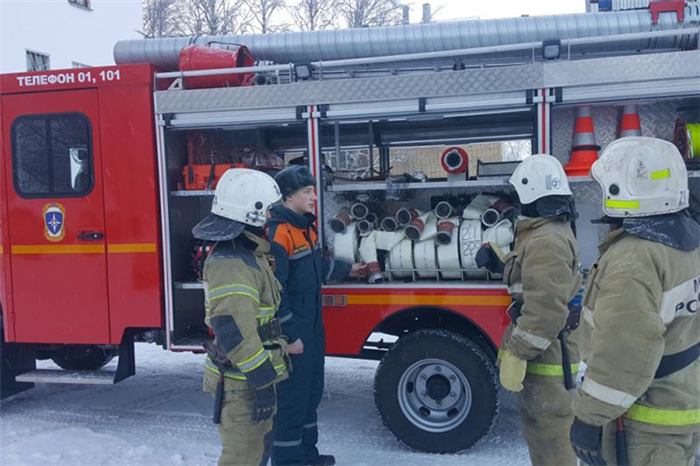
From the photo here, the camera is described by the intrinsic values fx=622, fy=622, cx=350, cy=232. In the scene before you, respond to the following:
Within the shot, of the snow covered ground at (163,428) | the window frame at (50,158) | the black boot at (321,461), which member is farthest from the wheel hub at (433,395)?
the window frame at (50,158)

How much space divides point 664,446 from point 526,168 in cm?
157

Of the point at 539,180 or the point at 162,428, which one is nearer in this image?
the point at 539,180

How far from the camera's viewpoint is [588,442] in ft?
7.01

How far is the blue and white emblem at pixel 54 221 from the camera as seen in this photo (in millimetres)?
A: 4793

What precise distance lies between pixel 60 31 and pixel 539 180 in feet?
59.7

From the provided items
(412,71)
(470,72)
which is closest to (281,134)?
(412,71)

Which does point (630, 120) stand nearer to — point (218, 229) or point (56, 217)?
point (218, 229)

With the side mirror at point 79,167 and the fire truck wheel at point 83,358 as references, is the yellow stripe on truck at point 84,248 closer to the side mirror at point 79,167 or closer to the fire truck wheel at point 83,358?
the side mirror at point 79,167

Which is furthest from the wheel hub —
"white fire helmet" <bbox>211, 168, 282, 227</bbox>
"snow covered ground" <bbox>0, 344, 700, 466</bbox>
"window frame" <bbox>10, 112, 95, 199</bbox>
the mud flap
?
the mud flap

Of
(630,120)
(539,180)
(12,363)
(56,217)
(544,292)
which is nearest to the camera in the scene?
(544,292)

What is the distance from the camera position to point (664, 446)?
2.11m

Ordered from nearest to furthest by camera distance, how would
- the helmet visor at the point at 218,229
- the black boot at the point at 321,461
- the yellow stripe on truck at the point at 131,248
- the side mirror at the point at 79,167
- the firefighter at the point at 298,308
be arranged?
1. the helmet visor at the point at 218,229
2. the firefighter at the point at 298,308
3. the black boot at the point at 321,461
4. the yellow stripe on truck at the point at 131,248
5. the side mirror at the point at 79,167

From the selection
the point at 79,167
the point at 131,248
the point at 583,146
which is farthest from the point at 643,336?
the point at 79,167

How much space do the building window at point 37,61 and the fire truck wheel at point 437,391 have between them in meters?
15.3
